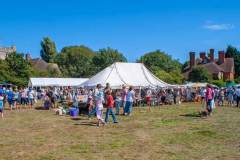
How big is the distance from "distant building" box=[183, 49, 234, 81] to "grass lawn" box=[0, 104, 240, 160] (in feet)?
220

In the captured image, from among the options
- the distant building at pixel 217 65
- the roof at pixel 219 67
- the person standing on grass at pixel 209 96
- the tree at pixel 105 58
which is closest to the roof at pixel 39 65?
the tree at pixel 105 58

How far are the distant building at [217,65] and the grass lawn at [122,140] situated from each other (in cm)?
6703

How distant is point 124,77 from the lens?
3466 centimetres

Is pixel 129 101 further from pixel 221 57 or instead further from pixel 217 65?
pixel 221 57

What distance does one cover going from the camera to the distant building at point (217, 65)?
283ft

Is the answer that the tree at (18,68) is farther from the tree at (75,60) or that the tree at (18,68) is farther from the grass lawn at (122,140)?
the grass lawn at (122,140)

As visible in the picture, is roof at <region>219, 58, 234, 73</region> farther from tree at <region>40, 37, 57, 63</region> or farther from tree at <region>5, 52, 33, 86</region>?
tree at <region>40, 37, 57, 63</region>

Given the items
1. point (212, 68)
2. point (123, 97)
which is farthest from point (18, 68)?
point (212, 68)

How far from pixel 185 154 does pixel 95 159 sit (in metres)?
2.63

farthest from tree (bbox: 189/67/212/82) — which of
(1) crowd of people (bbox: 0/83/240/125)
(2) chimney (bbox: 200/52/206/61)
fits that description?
(1) crowd of people (bbox: 0/83/240/125)

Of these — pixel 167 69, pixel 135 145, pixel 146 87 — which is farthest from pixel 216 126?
pixel 167 69

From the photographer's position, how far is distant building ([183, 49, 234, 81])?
8625cm

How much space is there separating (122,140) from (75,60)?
101 meters

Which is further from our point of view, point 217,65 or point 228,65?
point 217,65
